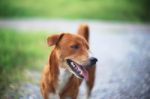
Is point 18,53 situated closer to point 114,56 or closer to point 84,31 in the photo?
point 84,31

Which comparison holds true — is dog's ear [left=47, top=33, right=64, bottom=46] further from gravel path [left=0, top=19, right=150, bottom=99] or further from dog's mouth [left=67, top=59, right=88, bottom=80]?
gravel path [left=0, top=19, right=150, bottom=99]

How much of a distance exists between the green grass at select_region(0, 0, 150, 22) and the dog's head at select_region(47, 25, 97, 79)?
1.28 ft

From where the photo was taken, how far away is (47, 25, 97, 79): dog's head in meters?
1.85

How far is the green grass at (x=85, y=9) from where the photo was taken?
228 cm

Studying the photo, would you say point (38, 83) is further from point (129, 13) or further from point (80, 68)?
point (129, 13)

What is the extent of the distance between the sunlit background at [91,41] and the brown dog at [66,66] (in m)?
0.12

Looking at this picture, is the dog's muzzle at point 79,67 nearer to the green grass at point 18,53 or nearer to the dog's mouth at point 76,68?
the dog's mouth at point 76,68

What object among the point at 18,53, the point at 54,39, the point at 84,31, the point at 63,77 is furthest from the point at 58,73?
the point at 18,53

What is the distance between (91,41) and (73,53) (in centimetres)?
34

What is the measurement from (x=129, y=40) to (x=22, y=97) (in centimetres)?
64

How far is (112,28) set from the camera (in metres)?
2.30

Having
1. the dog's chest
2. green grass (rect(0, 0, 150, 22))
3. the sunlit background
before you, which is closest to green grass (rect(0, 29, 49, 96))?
the sunlit background

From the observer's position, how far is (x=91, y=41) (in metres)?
2.19

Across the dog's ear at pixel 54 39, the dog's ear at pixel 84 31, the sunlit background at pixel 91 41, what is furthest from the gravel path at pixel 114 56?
the dog's ear at pixel 54 39
